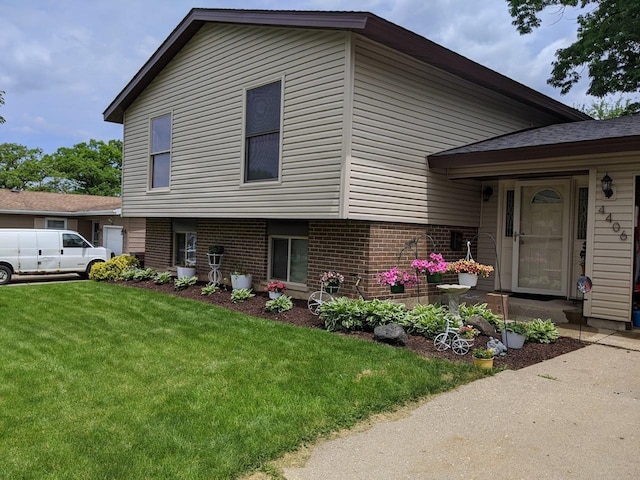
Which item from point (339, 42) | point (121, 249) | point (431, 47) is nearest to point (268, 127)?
point (339, 42)

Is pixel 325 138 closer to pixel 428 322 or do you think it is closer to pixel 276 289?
pixel 276 289

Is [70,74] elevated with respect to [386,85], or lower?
elevated

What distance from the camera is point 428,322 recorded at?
677 cm

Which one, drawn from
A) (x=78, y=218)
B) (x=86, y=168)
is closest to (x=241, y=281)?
(x=78, y=218)

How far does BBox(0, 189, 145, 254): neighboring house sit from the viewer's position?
2112 centimetres

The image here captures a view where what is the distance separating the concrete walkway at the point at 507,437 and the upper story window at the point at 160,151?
9628 mm

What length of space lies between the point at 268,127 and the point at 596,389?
22.4ft

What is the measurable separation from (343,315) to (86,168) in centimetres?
4415

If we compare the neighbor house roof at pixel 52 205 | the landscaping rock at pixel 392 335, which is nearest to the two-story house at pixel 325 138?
the landscaping rock at pixel 392 335

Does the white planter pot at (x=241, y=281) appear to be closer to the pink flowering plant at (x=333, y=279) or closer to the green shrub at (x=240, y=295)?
the green shrub at (x=240, y=295)

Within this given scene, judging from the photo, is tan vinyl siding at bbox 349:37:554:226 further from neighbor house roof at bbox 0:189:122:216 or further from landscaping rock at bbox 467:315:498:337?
neighbor house roof at bbox 0:189:122:216

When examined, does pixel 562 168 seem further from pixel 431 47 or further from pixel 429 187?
pixel 431 47

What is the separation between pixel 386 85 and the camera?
8.31 metres

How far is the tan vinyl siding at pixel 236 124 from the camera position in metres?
8.09
